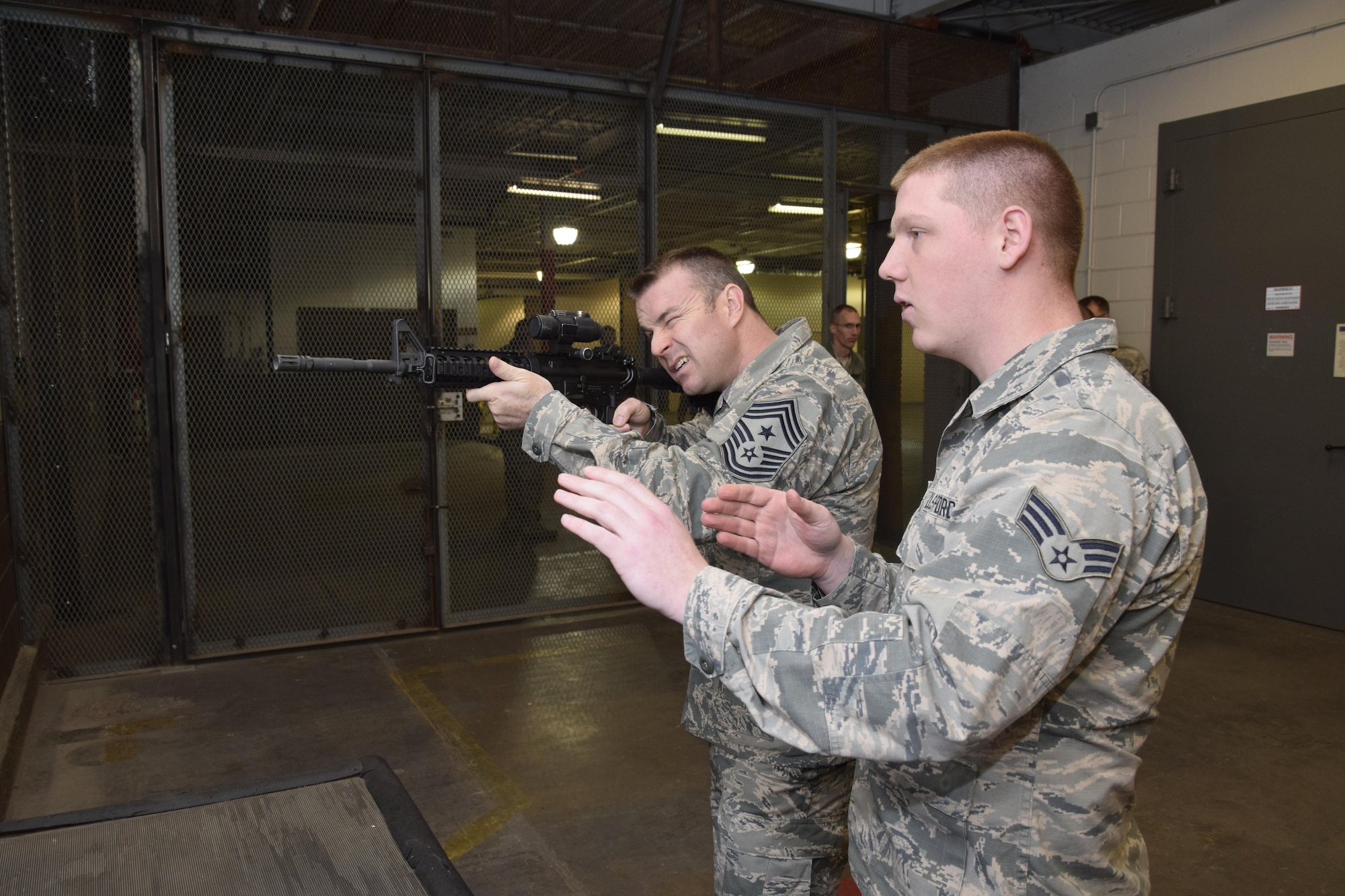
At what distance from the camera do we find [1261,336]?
16.7 ft

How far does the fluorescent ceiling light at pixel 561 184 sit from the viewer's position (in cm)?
473

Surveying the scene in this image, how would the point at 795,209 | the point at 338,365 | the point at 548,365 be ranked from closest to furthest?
1. the point at 338,365
2. the point at 548,365
3. the point at 795,209

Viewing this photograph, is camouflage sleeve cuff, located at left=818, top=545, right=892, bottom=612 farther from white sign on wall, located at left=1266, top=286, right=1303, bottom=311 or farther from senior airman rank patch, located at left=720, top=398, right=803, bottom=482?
white sign on wall, located at left=1266, top=286, right=1303, bottom=311

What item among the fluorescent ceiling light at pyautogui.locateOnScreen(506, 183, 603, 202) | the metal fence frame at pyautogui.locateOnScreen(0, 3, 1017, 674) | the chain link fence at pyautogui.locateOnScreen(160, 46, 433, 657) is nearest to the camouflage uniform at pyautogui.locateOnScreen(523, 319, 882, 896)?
the chain link fence at pyautogui.locateOnScreen(160, 46, 433, 657)

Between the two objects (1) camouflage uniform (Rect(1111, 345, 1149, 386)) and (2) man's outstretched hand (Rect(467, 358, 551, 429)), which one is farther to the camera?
(1) camouflage uniform (Rect(1111, 345, 1149, 386))

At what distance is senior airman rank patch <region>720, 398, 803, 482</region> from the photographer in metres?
1.76

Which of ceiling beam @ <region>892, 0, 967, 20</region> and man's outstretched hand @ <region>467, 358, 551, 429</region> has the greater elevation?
ceiling beam @ <region>892, 0, 967, 20</region>

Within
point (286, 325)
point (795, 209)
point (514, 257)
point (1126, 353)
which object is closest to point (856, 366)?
point (795, 209)

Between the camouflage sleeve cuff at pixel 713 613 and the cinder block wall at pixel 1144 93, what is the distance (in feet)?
17.1

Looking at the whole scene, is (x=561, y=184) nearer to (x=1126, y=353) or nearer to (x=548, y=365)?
(x=548, y=365)

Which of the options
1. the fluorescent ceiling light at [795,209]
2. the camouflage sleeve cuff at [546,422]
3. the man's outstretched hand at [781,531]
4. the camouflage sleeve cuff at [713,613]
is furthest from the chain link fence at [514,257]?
the camouflage sleeve cuff at [713,613]

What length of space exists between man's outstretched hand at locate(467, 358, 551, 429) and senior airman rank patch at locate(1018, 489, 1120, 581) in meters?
1.48

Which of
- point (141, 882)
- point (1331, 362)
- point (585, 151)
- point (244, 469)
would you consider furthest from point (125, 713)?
point (1331, 362)

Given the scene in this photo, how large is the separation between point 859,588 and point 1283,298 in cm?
484
